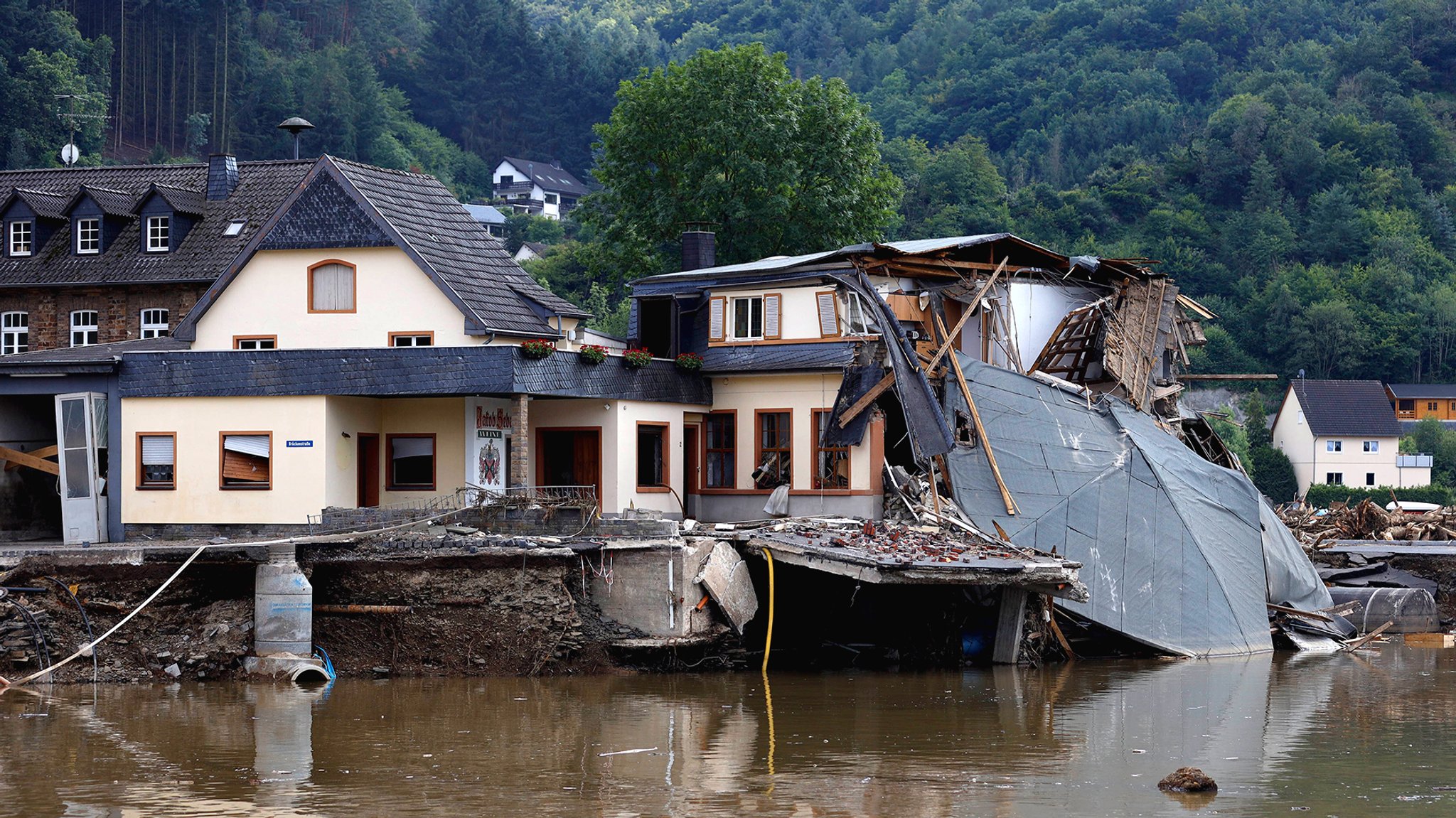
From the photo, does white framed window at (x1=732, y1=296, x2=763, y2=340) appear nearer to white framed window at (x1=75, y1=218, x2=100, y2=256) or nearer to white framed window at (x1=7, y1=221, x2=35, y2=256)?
white framed window at (x1=75, y1=218, x2=100, y2=256)

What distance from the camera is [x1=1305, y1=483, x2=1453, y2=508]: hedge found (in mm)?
85938

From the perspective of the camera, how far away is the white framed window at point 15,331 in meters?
45.6

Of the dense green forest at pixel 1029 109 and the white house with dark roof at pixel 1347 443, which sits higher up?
the dense green forest at pixel 1029 109

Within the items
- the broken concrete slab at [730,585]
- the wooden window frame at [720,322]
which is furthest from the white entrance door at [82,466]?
the broken concrete slab at [730,585]

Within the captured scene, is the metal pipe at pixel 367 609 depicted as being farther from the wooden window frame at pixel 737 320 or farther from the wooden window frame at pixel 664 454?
the wooden window frame at pixel 737 320

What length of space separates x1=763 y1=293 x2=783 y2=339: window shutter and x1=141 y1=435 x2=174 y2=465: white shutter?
12.3m

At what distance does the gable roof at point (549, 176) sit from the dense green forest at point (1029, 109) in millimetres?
1909

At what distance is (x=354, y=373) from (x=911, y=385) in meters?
10.8

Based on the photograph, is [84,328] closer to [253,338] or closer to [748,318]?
[253,338]

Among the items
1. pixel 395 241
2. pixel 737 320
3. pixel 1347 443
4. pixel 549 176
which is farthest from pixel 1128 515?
pixel 549 176

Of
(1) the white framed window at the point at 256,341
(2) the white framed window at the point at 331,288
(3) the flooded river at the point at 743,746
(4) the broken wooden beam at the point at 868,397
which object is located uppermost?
(2) the white framed window at the point at 331,288

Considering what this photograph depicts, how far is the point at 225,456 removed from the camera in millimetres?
34656

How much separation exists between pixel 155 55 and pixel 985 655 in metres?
109

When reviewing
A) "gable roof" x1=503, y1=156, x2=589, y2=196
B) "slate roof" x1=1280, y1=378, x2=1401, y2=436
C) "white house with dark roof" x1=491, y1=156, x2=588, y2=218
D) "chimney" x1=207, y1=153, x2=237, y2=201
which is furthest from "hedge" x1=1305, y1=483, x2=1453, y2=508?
"gable roof" x1=503, y1=156, x2=589, y2=196
